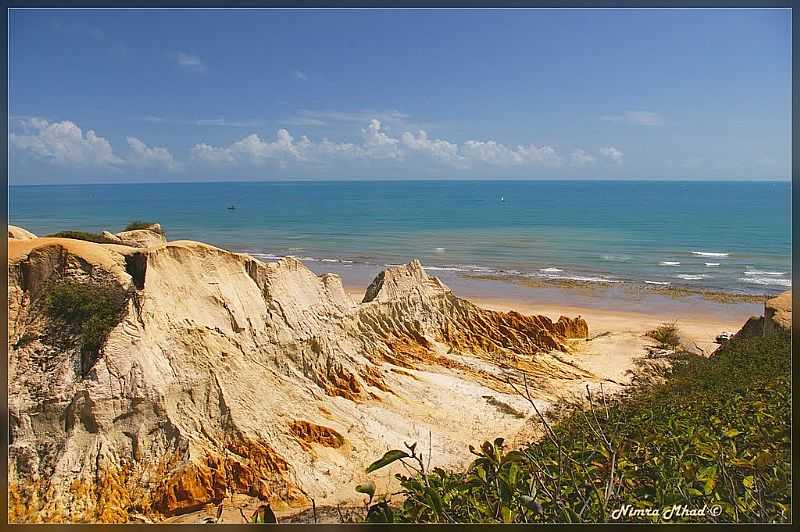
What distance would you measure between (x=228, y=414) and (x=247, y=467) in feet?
1.48

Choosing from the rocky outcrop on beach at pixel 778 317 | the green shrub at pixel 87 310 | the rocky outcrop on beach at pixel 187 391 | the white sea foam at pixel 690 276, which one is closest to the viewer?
the rocky outcrop on beach at pixel 187 391

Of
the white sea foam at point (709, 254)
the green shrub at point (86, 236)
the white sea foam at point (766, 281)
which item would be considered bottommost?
the white sea foam at point (766, 281)

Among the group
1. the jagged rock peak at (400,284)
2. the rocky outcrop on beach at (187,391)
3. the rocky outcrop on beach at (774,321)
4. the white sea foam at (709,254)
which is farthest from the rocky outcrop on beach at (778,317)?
the white sea foam at (709,254)

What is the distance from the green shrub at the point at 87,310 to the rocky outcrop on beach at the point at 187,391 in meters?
0.01

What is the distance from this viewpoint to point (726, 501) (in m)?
2.91

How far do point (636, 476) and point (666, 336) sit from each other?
9.58m

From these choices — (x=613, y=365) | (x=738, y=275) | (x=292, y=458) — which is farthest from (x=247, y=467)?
(x=738, y=275)

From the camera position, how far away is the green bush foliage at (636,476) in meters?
2.45

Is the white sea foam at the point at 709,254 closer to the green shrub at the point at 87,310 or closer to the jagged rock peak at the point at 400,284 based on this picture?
the jagged rock peak at the point at 400,284

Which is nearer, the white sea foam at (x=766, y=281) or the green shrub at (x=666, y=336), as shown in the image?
the green shrub at (x=666, y=336)

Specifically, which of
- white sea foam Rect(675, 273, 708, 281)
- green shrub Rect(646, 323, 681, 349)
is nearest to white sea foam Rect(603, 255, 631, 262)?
white sea foam Rect(675, 273, 708, 281)

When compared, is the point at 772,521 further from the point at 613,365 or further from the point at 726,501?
the point at 613,365

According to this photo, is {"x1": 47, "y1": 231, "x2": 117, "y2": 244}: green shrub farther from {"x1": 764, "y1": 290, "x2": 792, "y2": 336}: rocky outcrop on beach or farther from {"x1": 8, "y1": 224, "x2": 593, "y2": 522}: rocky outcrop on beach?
{"x1": 764, "y1": 290, "x2": 792, "y2": 336}: rocky outcrop on beach

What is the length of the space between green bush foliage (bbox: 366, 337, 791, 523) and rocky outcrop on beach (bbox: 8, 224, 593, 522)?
2117mm
